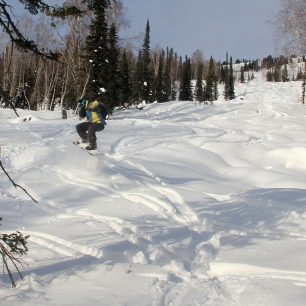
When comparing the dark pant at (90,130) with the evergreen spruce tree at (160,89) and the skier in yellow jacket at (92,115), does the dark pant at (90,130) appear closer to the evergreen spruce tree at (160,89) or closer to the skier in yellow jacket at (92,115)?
the skier in yellow jacket at (92,115)

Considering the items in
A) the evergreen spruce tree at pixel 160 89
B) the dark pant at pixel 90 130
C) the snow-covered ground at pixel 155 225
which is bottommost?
the snow-covered ground at pixel 155 225

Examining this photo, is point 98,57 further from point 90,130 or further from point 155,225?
point 155,225

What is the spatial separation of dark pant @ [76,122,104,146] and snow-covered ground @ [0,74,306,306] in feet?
1.59

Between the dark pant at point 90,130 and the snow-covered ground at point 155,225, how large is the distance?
1.59 feet

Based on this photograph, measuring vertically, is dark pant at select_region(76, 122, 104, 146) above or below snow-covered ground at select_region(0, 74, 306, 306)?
above

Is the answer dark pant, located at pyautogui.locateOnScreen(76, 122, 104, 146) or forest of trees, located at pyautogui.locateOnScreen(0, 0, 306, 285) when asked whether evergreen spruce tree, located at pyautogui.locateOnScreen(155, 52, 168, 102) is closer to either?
forest of trees, located at pyautogui.locateOnScreen(0, 0, 306, 285)

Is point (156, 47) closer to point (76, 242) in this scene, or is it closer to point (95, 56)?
point (95, 56)

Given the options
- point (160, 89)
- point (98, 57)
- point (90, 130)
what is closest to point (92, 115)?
point (90, 130)

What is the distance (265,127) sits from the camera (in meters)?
22.2

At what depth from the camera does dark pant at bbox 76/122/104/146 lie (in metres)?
11.5

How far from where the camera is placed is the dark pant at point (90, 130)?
11.5m

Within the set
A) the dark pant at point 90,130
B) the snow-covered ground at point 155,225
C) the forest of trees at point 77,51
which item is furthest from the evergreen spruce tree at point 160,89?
the dark pant at point 90,130

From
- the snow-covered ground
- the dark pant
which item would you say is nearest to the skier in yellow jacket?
the dark pant

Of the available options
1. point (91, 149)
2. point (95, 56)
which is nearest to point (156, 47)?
point (95, 56)
